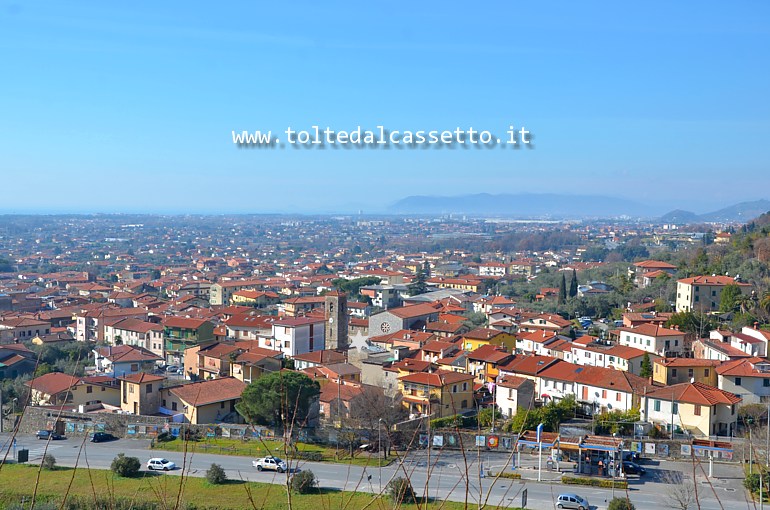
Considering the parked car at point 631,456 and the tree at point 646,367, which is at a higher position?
the tree at point 646,367

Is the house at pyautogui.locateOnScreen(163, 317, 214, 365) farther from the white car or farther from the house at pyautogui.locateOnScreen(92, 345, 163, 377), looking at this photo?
the white car

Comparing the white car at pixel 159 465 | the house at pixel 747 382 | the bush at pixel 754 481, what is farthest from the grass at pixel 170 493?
the house at pixel 747 382

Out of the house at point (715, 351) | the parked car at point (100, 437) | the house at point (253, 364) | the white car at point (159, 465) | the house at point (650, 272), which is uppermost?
the house at point (650, 272)

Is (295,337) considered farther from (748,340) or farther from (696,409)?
(748,340)

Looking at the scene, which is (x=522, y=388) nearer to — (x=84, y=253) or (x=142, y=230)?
(x=84, y=253)

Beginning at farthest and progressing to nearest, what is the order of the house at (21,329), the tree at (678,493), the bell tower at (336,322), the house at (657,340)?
the house at (21,329) < the bell tower at (336,322) < the house at (657,340) < the tree at (678,493)

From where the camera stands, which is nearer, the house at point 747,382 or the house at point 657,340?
the house at point 747,382

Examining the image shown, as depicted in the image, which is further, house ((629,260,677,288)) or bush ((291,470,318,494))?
house ((629,260,677,288))

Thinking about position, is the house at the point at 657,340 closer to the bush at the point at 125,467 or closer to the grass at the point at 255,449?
the grass at the point at 255,449

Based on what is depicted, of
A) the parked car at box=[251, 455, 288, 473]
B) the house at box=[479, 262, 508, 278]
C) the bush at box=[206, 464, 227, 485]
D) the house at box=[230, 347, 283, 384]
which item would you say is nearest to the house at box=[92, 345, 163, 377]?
the house at box=[230, 347, 283, 384]
